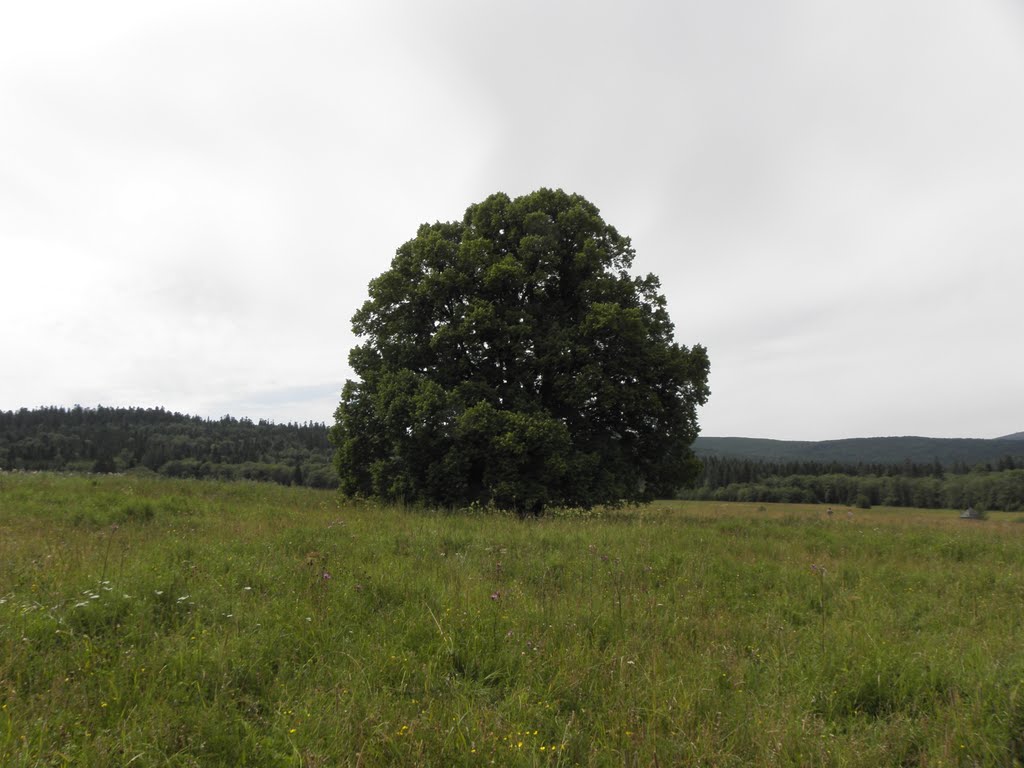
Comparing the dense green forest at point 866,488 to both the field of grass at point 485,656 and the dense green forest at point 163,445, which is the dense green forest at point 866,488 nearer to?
the dense green forest at point 163,445

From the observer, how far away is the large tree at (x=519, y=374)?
46.0 ft

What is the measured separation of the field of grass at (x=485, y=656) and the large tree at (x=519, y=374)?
6134 mm

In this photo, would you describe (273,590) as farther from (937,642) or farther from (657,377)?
(657,377)

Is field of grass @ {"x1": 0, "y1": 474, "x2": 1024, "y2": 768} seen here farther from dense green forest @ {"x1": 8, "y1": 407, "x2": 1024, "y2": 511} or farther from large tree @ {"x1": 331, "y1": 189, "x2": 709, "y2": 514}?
dense green forest @ {"x1": 8, "y1": 407, "x2": 1024, "y2": 511}

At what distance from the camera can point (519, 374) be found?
603 inches

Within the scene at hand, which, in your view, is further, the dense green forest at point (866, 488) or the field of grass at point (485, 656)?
the dense green forest at point (866, 488)

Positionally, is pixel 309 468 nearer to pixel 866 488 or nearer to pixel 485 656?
pixel 485 656

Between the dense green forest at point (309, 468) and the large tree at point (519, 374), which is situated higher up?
the large tree at point (519, 374)

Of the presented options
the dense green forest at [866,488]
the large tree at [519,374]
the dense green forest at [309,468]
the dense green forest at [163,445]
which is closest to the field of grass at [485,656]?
the large tree at [519,374]

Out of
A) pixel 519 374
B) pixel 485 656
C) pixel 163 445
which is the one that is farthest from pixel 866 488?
pixel 163 445

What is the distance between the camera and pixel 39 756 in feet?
8.95

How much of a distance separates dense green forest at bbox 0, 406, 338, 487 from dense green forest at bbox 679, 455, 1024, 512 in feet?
225

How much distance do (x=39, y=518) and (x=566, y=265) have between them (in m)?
13.7

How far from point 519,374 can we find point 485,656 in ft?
37.5
